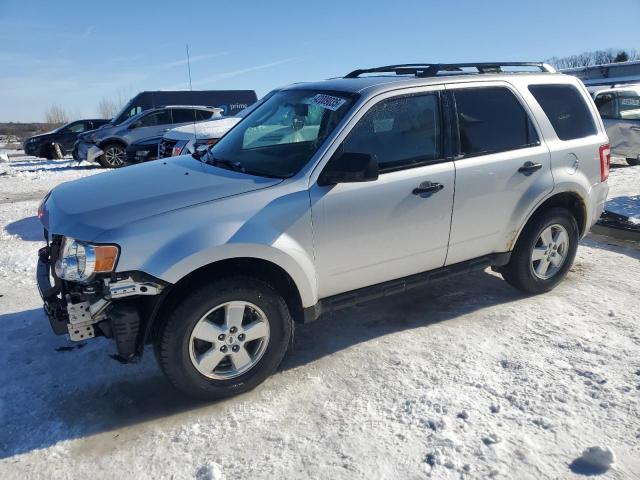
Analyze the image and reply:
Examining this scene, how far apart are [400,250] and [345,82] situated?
133 centimetres

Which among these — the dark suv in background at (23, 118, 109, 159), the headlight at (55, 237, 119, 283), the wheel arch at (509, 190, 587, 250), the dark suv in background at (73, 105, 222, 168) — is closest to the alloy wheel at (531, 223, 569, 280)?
the wheel arch at (509, 190, 587, 250)

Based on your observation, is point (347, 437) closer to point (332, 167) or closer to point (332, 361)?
point (332, 361)

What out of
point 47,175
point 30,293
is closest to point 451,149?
point 30,293

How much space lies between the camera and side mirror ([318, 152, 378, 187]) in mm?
3184

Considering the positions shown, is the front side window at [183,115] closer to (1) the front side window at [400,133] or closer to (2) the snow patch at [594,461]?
(1) the front side window at [400,133]

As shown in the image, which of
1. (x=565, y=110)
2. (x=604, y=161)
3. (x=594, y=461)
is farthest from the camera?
(x=604, y=161)

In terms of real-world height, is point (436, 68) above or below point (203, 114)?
below

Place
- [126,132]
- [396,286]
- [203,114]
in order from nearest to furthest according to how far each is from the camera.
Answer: [396,286], [126,132], [203,114]

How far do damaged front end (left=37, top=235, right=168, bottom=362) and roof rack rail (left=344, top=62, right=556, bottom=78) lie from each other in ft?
8.50

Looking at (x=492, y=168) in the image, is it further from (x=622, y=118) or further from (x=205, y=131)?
(x=622, y=118)

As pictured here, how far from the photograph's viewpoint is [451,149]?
3.83 meters

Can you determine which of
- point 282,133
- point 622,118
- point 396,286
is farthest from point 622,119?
point 282,133

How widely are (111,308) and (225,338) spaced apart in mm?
673

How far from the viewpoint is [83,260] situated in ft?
9.38
